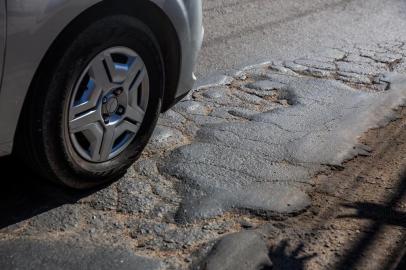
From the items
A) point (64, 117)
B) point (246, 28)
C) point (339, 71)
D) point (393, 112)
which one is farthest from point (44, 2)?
point (246, 28)

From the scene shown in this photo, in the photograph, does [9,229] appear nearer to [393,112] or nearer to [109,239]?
[109,239]

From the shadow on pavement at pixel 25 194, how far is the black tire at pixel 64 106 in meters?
0.11

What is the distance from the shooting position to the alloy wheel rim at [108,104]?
133 inches

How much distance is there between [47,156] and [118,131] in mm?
509

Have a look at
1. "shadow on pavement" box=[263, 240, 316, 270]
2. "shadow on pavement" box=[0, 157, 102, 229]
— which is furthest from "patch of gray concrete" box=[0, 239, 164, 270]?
"shadow on pavement" box=[263, 240, 316, 270]

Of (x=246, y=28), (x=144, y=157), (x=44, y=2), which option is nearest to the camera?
(x=44, y=2)

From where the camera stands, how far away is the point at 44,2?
9.77 feet

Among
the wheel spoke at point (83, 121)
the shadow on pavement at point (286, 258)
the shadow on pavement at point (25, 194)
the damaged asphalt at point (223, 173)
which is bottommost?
the shadow on pavement at point (286, 258)

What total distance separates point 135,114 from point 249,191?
2.58 ft

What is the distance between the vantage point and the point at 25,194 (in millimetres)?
3553

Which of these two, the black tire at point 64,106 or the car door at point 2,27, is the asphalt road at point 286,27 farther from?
the car door at point 2,27

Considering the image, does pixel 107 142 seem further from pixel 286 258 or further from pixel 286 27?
pixel 286 27

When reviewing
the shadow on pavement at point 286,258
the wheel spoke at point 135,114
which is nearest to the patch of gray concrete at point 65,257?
the shadow on pavement at point 286,258

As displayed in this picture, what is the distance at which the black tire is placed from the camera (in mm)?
3154
